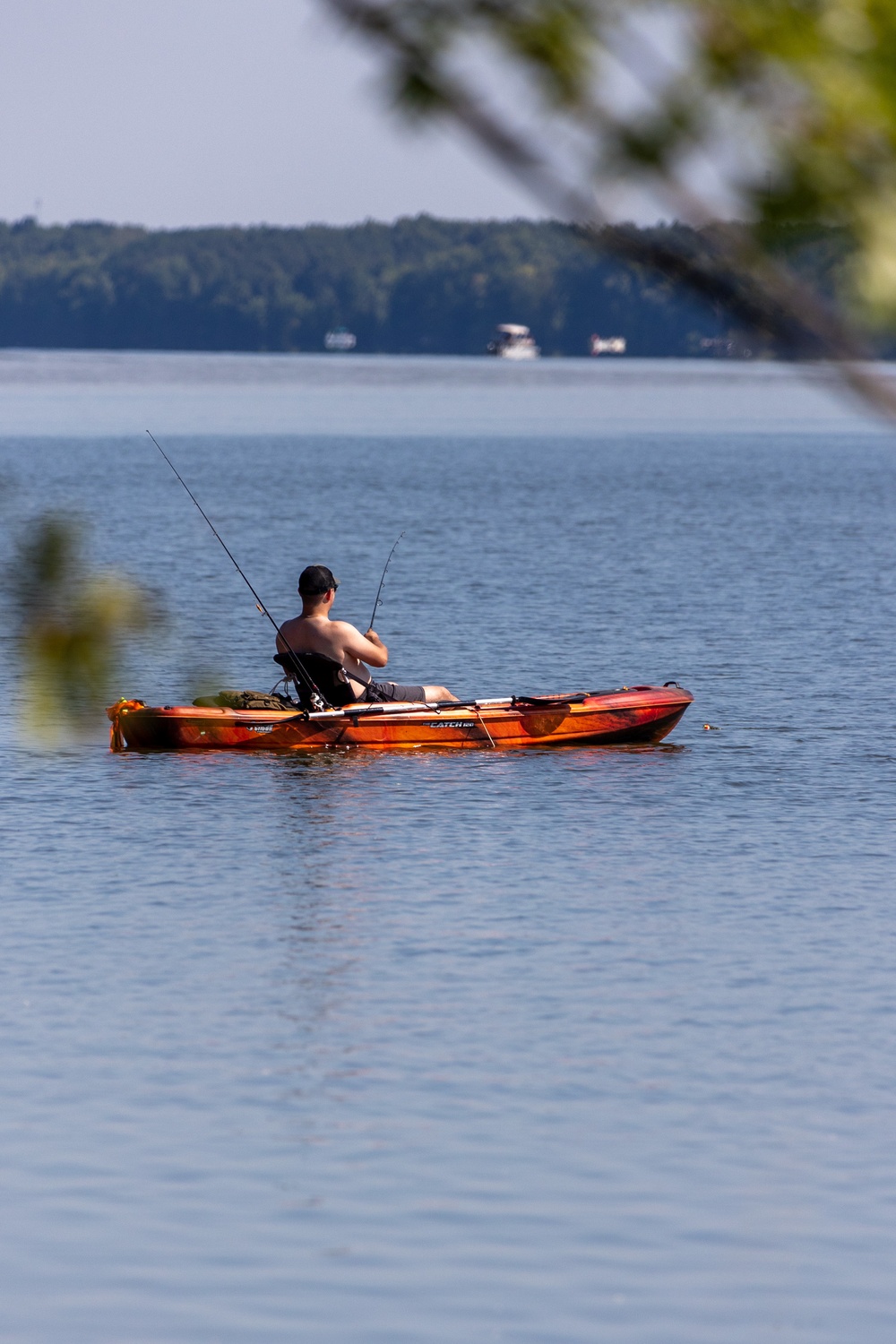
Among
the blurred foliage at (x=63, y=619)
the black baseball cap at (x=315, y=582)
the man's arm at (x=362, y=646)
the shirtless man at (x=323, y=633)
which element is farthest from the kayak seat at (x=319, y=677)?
the blurred foliage at (x=63, y=619)

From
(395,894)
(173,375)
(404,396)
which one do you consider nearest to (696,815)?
(395,894)

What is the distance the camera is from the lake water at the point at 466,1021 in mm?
7090

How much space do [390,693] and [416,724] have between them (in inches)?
12.2

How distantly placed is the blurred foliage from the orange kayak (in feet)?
41.5

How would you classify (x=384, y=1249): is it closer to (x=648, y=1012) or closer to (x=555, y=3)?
(x=648, y=1012)

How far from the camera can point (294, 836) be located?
14.5m

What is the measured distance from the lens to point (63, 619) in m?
3.64

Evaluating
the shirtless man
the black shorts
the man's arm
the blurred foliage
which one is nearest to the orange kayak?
the black shorts

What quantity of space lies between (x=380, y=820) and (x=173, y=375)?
158810mm

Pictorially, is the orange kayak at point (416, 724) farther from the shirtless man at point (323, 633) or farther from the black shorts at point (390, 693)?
the shirtless man at point (323, 633)

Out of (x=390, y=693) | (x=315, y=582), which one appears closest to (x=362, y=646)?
(x=315, y=582)

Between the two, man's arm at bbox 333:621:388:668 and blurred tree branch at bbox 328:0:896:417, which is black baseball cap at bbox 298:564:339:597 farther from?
blurred tree branch at bbox 328:0:896:417

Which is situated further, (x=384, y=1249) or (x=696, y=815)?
(x=696, y=815)

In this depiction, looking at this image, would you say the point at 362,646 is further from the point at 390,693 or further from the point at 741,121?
the point at 741,121
